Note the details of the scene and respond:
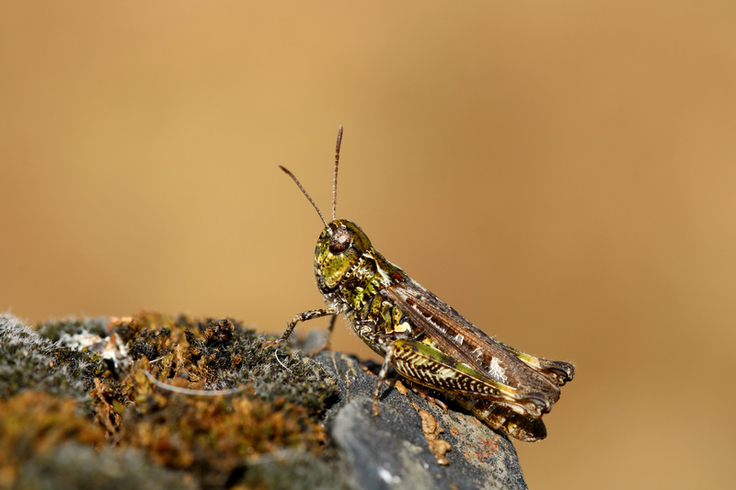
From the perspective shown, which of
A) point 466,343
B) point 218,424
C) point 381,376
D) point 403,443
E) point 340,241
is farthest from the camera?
point 340,241

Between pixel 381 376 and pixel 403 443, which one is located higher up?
pixel 381 376

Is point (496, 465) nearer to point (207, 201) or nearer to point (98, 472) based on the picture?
point (98, 472)

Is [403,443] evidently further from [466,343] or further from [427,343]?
[466,343]

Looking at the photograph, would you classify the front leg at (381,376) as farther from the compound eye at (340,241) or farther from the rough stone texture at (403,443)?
the compound eye at (340,241)

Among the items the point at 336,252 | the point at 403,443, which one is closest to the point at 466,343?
the point at 403,443

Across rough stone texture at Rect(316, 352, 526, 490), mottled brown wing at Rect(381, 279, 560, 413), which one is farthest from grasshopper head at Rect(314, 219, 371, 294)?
rough stone texture at Rect(316, 352, 526, 490)

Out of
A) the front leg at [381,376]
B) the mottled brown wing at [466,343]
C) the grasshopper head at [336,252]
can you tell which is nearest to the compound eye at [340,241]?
the grasshopper head at [336,252]
